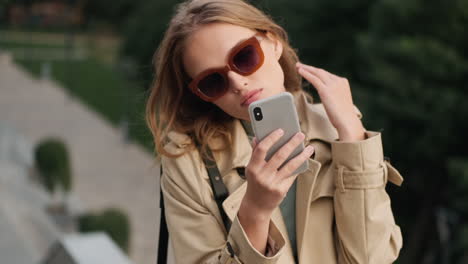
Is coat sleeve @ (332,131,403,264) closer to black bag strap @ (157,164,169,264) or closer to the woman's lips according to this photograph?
the woman's lips

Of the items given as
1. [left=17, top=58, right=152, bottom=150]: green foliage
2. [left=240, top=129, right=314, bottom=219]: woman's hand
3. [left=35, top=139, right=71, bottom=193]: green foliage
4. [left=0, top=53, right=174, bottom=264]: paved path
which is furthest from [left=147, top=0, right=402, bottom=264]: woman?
[left=17, top=58, right=152, bottom=150]: green foliage

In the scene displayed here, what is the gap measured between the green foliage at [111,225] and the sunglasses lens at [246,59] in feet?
24.6

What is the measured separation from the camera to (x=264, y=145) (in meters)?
1.36

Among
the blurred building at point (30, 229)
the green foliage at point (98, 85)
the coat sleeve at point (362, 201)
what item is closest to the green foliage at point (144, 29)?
the green foliage at point (98, 85)

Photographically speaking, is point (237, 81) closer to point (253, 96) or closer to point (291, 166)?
point (253, 96)

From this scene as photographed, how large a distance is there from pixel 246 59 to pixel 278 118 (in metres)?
0.26

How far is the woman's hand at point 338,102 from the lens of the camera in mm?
1604

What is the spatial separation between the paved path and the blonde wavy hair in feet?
32.4

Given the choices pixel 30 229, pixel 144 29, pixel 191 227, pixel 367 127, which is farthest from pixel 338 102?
pixel 144 29

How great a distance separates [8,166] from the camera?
10.9 m

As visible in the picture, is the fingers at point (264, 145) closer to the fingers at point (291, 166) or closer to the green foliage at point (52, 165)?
the fingers at point (291, 166)

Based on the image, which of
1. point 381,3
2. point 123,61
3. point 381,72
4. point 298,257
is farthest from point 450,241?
point 123,61

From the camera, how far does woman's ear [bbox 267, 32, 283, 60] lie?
1729 millimetres

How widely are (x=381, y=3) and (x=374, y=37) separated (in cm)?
67
